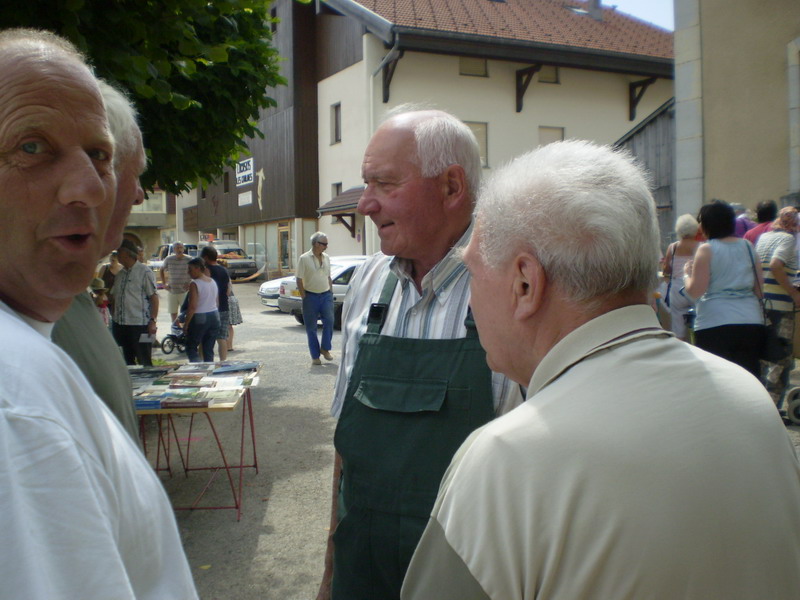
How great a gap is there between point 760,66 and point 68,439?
393 inches

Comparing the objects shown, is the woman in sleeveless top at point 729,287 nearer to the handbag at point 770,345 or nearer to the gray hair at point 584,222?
the handbag at point 770,345

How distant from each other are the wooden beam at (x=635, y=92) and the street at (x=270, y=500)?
1864 cm

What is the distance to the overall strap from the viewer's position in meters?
2.13

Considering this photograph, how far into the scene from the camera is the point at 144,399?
13.8ft

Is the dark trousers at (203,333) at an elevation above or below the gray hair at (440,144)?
below

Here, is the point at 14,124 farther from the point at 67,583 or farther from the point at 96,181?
the point at 67,583

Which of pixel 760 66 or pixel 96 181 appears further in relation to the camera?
pixel 760 66

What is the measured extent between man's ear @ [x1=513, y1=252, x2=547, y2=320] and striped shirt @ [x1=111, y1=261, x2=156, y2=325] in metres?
7.57

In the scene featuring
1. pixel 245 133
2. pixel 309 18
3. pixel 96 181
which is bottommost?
pixel 96 181

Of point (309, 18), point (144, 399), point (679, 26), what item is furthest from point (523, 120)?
point (144, 399)

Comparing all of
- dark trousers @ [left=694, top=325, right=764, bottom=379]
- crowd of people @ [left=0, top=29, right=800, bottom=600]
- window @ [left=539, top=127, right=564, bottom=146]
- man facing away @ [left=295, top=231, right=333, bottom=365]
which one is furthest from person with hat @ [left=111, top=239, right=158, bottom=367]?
window @ [left=539, top=127, right=564, bottom=146]

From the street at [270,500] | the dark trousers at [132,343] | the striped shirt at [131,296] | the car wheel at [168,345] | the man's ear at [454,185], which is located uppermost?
the man's ear at [454,185]

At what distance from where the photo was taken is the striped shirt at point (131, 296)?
26.4 ft

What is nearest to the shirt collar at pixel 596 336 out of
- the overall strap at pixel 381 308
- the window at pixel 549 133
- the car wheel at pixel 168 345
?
the overall strap at pixel 381 308
